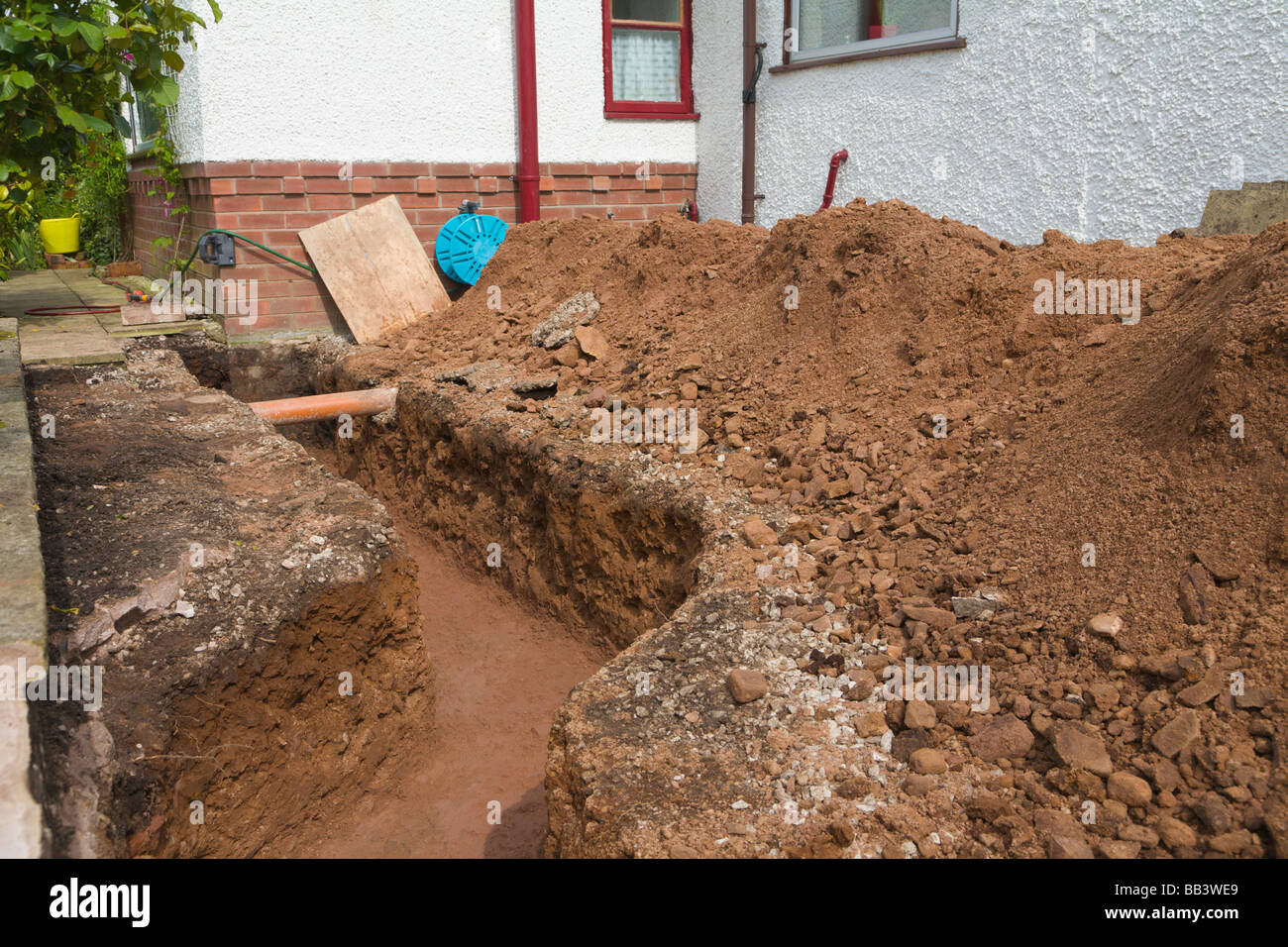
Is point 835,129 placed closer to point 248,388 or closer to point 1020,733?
point 248,388

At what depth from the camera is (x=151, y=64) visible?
5.46m

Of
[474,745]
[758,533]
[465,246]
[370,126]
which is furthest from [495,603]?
[370,126]

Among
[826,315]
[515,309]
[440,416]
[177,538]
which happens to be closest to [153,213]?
[515,309]

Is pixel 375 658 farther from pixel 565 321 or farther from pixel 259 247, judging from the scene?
pixel 259 247

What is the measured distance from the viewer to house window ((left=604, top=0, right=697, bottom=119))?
7.91 metres

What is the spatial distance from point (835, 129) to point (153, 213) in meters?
5.96

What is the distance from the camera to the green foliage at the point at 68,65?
4.99 m

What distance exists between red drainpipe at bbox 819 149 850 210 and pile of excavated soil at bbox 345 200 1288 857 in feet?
5.54

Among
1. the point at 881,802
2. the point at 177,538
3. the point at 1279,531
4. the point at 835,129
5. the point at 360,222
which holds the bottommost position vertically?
the point at 881,802

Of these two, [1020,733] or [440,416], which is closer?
[1020,733]

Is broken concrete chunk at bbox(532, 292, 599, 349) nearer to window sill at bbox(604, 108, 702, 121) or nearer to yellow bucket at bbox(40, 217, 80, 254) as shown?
window sill at bbox(604, 108, 702, 121)

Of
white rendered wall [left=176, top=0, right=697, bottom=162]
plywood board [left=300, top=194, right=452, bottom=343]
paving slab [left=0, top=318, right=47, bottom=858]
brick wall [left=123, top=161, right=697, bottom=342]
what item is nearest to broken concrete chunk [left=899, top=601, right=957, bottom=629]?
paving slab [left=0, top=318, right=47, bottom=858]

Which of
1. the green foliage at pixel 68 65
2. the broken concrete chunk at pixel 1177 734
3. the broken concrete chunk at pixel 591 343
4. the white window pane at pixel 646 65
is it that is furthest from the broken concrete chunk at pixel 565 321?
the broken concrete chunk at pixel 1177 734

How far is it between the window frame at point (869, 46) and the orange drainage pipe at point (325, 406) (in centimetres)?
404
